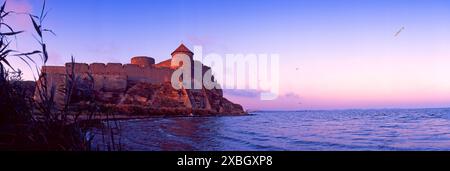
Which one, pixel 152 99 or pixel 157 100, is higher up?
pixel 152 99

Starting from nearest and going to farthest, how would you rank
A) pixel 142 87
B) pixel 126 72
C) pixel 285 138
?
pixel 285 138 → pixel 126 72 → pixel 142 87

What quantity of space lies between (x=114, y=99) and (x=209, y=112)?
16962mm

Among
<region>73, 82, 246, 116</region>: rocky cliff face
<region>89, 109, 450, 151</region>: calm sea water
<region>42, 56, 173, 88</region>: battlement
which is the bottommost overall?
<region>89, 109, 450, 151</region>: calm sea water

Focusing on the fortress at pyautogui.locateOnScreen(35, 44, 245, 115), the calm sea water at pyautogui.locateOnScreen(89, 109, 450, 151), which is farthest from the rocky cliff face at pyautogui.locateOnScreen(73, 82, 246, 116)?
the calm sea water at pyautogui.locateOnScreen(89, 109, 450, 151)

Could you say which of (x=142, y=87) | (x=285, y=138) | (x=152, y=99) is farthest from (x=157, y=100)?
(x=285, y=138)

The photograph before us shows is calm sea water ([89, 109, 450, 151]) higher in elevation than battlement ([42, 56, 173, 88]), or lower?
lower

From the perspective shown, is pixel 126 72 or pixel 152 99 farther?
pixel 152 99

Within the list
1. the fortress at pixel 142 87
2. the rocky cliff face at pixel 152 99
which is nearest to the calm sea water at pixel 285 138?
the rocky cliff face at pixel 152 99

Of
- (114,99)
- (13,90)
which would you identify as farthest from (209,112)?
(13,90)

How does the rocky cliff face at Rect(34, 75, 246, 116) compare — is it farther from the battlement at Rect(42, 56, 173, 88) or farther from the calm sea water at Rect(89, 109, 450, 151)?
the calm sea water at Rect(89, 109, 450, 151)

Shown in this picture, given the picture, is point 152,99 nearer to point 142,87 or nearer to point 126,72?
point 142,87
